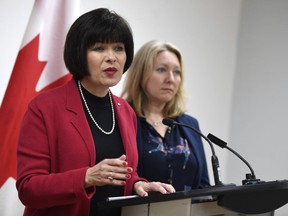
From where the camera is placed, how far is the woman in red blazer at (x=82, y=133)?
4.51ft

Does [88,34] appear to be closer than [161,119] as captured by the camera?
Yes

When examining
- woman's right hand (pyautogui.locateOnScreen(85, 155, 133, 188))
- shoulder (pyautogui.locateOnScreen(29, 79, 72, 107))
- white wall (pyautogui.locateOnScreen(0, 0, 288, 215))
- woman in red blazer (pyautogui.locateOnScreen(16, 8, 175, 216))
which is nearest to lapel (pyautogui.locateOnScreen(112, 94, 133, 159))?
woman in red blazer (pyautogui.locateOnScreen(16, 8, 175, 216))

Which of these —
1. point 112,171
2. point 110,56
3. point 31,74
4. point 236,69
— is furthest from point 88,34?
point 236,69

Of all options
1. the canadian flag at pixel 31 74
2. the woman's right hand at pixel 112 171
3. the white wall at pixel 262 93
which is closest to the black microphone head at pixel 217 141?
the woman's right hand at pixel 112 171

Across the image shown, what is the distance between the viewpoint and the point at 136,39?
3.22 m

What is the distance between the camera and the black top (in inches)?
61.4

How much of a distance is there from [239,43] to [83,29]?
2607 mm

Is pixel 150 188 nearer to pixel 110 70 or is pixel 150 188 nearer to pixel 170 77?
pixel 110 70

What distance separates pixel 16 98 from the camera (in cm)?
207

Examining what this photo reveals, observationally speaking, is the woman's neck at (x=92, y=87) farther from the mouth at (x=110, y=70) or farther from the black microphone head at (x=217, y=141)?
the black microphone head at (x=217, y=141)

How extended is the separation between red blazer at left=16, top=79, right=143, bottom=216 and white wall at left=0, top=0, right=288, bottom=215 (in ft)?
6.12

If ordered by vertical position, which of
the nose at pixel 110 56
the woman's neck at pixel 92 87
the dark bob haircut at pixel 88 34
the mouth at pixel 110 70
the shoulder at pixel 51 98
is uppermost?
the dark bob haircut at pixel 88 34

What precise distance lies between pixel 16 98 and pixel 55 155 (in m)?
0.68

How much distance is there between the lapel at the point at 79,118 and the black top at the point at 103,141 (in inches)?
1.6
